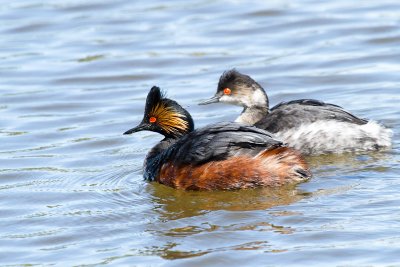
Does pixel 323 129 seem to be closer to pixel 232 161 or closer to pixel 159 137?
pixel 232 161

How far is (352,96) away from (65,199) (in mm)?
4137

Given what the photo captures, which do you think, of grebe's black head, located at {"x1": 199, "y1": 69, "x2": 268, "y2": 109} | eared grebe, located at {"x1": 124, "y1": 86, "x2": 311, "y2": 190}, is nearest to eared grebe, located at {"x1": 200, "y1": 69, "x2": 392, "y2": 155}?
grebe's black head, located at {"x1": 199, "y1": 69, "x2": 268, "y2": 109}

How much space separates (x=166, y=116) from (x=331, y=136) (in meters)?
1.54

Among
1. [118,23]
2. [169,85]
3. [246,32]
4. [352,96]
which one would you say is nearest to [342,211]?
[352,96]

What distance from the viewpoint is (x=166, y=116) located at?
8.80 metres

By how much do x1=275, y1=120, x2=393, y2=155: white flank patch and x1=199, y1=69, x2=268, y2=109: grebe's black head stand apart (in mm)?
889

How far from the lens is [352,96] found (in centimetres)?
1114

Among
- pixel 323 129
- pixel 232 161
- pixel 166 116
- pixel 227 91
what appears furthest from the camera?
pixel 227 91

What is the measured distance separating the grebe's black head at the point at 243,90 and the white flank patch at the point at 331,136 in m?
0.89

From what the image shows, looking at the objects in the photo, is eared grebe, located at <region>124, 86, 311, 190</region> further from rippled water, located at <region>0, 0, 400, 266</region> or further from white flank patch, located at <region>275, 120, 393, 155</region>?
white flank patch, located at <region>275, 120, 393, 155</region>

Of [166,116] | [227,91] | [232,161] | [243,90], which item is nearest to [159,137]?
[227,91]

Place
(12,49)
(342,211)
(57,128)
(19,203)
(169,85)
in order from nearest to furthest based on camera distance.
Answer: (342,211) < (19,203) < (57,128) < (169,85) < (12,49)

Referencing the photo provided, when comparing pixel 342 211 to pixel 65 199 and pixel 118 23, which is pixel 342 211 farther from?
pixel 118 23

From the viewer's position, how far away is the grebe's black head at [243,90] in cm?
1005
